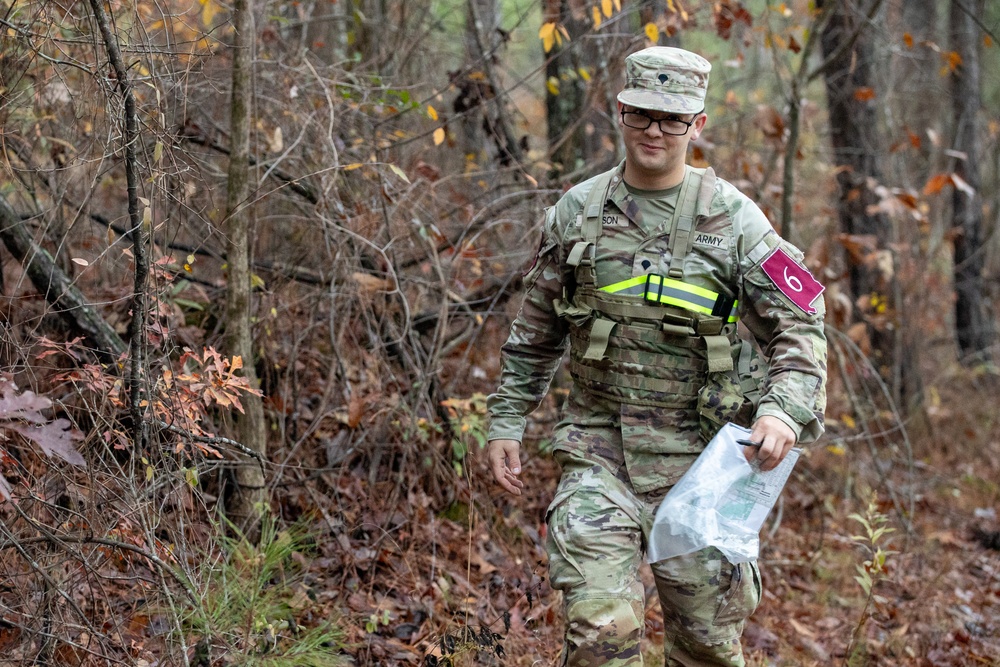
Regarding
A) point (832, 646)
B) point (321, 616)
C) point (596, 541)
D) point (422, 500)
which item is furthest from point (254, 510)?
Answer: point (832, 646)

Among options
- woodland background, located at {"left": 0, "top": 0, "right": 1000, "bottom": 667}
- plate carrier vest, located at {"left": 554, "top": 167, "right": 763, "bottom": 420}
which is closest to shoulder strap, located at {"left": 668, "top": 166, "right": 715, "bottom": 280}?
plate carrier vest, located at {"left": 554, "top": 167, "right": 763, "bottom": 420}

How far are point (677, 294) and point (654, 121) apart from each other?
560mm

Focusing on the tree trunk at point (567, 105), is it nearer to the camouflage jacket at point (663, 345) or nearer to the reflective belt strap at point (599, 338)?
the camouflage jacket at point (663, 345)

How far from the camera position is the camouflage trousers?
2631mm

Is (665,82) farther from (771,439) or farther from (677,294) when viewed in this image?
(771,439)

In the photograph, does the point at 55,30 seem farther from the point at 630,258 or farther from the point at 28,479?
the point at 630,258

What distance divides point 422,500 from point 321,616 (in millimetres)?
911

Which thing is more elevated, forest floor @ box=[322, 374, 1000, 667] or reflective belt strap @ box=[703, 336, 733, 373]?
reflective belt strap @ box=[703, 336, 733, 373]

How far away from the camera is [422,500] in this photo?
4484 mm

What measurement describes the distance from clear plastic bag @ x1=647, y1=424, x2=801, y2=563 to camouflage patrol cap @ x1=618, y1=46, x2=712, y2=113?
1042 millimetres

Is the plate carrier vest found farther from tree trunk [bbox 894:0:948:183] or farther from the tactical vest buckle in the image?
tree trunk [bbox 894:0:948:183]

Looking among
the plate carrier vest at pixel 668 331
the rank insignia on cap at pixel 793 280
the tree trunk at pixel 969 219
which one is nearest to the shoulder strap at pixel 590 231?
the plate carrier vest at pixel 668 331

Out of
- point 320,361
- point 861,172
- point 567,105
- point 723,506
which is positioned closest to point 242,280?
point 320,361

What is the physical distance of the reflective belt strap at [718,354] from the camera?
2939mm
